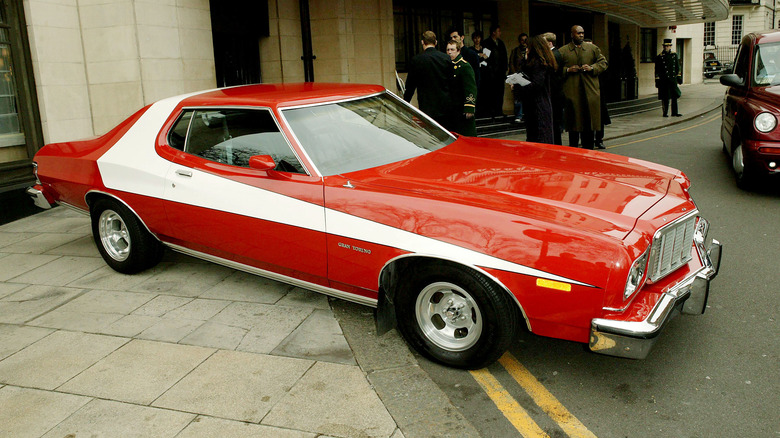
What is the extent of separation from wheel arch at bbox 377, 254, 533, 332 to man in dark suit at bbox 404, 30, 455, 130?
14.7 feet

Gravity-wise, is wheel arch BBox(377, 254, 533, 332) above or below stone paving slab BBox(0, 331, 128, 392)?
above

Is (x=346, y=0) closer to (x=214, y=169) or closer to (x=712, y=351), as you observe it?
(x=214, y=169)

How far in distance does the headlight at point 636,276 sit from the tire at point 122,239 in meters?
3.77

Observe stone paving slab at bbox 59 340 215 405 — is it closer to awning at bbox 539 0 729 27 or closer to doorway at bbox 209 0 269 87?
doorway at bbox 209 0 269 87

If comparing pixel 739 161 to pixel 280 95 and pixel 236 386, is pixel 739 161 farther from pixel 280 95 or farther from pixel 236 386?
pixel 236 386

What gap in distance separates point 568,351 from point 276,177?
2.14 meters

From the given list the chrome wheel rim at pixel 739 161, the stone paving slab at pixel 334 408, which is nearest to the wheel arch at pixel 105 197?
the stone paving slab at pixel 334 408

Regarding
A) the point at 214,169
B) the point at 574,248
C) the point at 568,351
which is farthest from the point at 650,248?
the point at 214,169

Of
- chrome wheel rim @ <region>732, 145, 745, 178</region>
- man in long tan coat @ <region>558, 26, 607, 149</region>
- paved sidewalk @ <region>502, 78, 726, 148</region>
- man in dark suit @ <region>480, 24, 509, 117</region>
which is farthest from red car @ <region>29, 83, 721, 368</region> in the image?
man in dark suit @ <region>480, 24, 509, 117</region>

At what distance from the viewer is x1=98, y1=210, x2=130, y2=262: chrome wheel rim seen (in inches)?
214

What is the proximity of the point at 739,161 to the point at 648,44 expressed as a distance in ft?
81.6

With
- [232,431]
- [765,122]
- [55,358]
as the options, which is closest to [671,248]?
[232,431]

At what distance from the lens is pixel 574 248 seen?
310cm

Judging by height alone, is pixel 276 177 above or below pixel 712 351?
above
